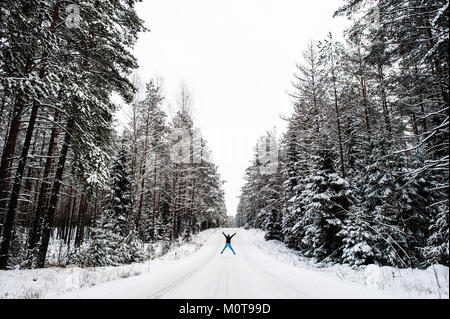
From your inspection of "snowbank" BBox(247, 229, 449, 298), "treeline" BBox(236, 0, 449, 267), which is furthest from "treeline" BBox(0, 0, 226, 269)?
"treeline" BBox(236, 0, 449, 267)

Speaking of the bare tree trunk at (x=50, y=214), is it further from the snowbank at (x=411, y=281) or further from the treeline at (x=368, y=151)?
the treeline at (x=368, y=151)

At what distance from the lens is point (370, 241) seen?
10664 mm

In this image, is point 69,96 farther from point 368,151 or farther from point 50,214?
point 368,151

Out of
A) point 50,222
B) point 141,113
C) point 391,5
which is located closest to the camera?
point 391,5

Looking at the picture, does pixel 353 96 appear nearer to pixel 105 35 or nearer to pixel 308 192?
pixel 308 192

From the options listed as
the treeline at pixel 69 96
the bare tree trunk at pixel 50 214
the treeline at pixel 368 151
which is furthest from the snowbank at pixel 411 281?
the bare tree trunk at pixel 50 214

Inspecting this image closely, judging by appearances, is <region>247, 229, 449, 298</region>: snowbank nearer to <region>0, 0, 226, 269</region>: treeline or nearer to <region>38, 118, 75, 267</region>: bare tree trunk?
<region>0, 0, 226, 269</region>: treeline

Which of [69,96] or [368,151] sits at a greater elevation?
[368,151]

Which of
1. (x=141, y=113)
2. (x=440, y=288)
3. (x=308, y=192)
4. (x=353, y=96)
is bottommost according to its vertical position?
(x=440, y=288)

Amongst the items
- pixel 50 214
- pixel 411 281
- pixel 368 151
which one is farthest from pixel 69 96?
pixel 368 151

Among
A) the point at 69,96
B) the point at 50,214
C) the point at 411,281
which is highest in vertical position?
the point at 69,96

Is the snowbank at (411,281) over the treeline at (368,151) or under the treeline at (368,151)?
under
